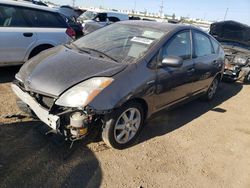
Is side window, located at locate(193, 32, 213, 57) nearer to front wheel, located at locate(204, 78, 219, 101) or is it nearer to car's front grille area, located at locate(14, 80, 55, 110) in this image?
front wheel, located at locate(204, 78, 219, 101)

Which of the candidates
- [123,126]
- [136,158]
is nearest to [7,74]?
[123,126]

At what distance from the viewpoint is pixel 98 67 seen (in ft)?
11.4

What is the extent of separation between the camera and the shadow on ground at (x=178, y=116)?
14.2 ft

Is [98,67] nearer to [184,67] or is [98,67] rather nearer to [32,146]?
[32,146]

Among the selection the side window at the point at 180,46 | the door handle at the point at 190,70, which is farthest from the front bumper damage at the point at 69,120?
the door handle at the point at 190,70

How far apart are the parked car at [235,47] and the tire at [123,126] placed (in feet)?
16.7

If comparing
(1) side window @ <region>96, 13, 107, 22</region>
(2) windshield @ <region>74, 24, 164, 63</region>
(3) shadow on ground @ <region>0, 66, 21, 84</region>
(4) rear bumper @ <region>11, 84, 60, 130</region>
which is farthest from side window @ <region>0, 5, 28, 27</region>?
(1) side window @ <region>96, 13, 107, 22</region>

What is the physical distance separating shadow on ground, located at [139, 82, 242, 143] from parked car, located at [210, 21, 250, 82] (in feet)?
2.76

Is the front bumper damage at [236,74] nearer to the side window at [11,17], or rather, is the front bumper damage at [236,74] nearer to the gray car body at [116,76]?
the gray car body at [116,76]

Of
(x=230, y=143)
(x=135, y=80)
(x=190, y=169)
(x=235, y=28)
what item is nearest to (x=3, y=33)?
(x=135, y=80)

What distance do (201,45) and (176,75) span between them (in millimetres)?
1313

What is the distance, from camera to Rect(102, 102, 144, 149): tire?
3396mm

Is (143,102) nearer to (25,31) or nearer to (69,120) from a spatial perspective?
(69,120)

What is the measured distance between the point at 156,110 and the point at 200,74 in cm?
149
